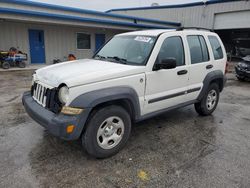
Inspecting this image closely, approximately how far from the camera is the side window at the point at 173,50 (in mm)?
3740

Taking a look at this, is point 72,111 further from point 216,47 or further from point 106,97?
point 216,47

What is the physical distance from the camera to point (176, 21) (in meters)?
23.6

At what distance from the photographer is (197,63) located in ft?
14.3

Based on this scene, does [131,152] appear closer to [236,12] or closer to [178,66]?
[178,66]

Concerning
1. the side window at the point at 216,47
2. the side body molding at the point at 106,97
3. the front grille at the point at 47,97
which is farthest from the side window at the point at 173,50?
the front grille at the point at 47,97

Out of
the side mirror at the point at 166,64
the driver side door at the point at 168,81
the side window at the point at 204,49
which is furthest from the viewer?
the side window at the point at 204,49

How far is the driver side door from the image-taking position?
3555mm

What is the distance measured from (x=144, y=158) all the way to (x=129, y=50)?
192cm

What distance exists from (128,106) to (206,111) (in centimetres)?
253

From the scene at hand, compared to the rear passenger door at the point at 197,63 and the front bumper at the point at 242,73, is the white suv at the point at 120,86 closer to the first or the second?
the rear passenger door at the point at 197,63

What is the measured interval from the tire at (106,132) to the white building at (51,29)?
35.8ft

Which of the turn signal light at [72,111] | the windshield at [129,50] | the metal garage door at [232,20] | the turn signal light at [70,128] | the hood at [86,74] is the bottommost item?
the turn signal light at [70,128]

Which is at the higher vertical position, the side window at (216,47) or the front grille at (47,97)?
the side window at (216,47)

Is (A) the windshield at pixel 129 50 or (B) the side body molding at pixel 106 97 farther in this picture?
(A) the windshield at pixel 129 50
